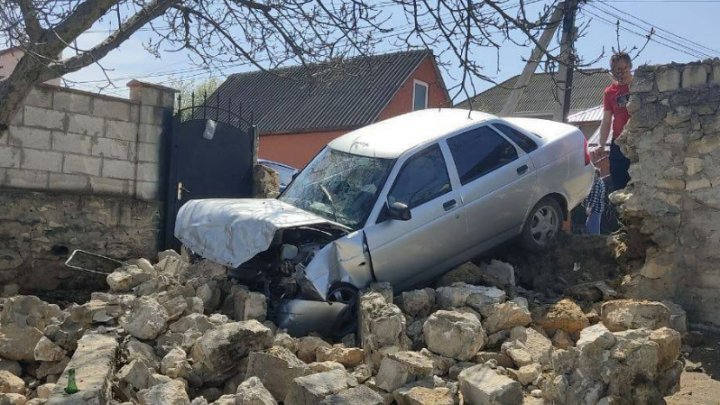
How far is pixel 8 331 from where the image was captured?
582cm

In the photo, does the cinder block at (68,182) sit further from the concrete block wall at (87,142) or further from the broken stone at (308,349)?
the broken stone at (308,349)

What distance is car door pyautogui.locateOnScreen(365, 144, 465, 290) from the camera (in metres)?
6.52

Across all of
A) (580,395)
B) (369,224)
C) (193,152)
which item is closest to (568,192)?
(369,224)

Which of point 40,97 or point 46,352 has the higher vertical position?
point 40,97

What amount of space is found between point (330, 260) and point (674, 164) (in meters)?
2.96

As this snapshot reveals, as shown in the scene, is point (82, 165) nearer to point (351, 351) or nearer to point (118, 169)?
point (118, 169)

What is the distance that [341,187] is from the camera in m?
7.01

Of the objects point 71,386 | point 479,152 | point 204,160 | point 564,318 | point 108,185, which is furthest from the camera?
point 204,160

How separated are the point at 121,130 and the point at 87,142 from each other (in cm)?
47

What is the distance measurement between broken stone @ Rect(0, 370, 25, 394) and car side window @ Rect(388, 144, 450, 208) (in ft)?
10.8

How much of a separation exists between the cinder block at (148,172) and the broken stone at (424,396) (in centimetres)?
582

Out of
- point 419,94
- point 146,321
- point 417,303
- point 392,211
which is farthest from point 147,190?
point 419,94

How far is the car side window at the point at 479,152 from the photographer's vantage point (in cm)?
709

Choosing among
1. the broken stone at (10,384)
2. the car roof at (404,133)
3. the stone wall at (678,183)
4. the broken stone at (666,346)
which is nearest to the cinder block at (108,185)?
the car roof at (404,133)
